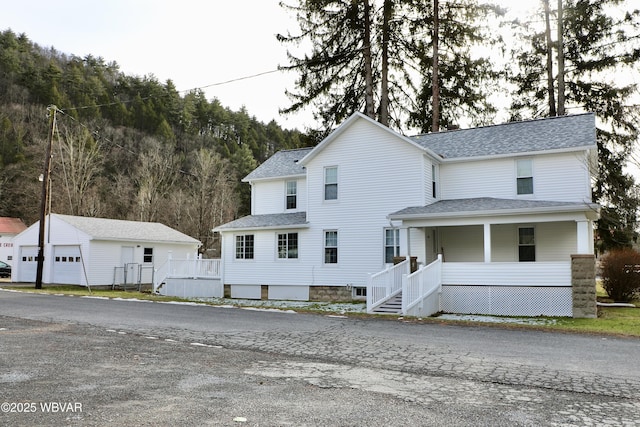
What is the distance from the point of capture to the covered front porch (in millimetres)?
15398

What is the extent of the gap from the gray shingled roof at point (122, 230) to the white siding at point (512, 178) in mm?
19483

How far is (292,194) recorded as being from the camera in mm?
23875

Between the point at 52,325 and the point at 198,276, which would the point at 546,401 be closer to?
the point at 52,325

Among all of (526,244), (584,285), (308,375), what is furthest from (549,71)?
(308,375)

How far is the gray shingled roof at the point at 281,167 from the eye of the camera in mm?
23656

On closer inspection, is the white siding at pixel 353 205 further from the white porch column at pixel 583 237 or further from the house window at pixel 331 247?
the white porch column at pixel 583 237

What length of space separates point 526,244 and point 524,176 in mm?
2572

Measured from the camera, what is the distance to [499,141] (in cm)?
2002

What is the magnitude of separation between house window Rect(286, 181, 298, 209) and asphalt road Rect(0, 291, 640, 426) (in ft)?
39.0

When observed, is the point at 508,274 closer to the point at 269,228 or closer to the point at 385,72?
the point at 269,228

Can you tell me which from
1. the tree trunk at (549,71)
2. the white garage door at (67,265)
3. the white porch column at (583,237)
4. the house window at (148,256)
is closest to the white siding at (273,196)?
the house window at (148,256)

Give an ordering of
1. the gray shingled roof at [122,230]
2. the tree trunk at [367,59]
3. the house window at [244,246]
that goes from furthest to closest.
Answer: the gray shingled roof at [122,230] < the tree trunk at [367,59] < the house window at [244,246]

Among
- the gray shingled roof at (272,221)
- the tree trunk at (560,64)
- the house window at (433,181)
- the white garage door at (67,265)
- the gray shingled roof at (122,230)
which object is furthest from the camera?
the white garage door at (67,265)

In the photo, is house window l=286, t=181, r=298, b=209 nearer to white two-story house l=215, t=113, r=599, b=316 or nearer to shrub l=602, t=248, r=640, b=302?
white two-story house l=215, t=113, r=599, b=316
